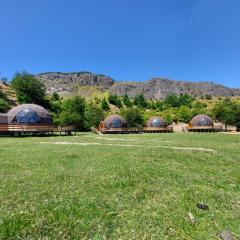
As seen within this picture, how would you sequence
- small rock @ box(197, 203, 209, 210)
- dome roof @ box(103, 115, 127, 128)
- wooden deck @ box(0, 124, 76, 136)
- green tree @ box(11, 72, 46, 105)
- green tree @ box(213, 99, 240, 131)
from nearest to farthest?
1. small rock @ box(197, 203, 209, 210)
2. wooden deck @ box(0, 124, 76, 136)
3. dome roof @ box(103, 115, 127, 128)
4. green tree @ box(213, 99, 240, 131)
5. green tree @ box(11, 72, 46, 105)

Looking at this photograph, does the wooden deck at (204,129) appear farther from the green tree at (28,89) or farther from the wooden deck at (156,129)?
the green tree at (28,89)

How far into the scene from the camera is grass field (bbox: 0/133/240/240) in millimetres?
8453

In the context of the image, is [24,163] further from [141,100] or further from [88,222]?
[141,100]

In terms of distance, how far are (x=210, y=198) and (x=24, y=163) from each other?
9.50m

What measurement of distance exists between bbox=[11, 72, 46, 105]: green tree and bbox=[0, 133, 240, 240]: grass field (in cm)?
9917

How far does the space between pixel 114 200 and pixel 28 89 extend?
10867cm

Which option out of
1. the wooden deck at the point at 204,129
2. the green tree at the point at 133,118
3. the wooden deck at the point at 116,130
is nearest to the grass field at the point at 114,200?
the wooden deck at the point at 116,130

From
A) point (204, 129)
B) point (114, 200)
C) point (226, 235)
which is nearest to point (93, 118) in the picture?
point (204, 129)

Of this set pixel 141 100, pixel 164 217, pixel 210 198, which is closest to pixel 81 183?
pixel 164 217

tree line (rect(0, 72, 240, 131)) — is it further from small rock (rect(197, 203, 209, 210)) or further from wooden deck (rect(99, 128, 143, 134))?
small rock (rect(197, 203, 209, 210))

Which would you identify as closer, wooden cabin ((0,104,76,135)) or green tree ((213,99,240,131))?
wooden cabin ((0,104,76,135))

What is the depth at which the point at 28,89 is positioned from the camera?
370 ft

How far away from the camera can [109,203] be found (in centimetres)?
1009

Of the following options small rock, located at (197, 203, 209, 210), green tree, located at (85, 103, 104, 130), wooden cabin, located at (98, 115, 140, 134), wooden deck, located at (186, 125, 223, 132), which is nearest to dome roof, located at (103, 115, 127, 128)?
wooden cabin, located at (98, 115, 140, 134)
